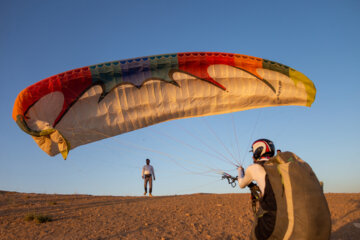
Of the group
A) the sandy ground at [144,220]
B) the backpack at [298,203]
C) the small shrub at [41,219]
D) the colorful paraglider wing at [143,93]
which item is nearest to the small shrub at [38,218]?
the small shrub at [41,219]

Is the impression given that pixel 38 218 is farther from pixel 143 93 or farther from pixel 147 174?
pixel 147 174

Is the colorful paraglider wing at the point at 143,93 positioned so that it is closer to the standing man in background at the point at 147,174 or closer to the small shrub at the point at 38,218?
the small shrub at the point at 38,218

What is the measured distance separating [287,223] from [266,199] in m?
0.38

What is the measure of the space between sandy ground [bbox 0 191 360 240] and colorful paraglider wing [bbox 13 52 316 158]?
7.83 ft

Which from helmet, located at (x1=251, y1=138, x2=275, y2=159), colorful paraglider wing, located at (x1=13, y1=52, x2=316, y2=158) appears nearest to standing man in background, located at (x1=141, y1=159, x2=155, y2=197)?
colorful paraglider wing, located at (x1=13, y1=52, x2=316, y2=158)

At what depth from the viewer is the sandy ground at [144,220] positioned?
7105 mm

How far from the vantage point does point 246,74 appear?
9.73 metres

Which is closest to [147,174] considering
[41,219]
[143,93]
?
[143,93]

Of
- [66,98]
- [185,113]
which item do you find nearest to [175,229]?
[185,113]

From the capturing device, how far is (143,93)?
32.5 feet

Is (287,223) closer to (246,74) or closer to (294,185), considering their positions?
(294,185)

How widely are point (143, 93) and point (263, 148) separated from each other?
6595mm

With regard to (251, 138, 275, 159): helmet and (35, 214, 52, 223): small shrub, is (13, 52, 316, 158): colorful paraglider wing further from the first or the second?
(251, 138, 275, 159): helmet

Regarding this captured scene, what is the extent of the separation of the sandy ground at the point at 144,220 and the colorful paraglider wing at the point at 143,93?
7.83ft
